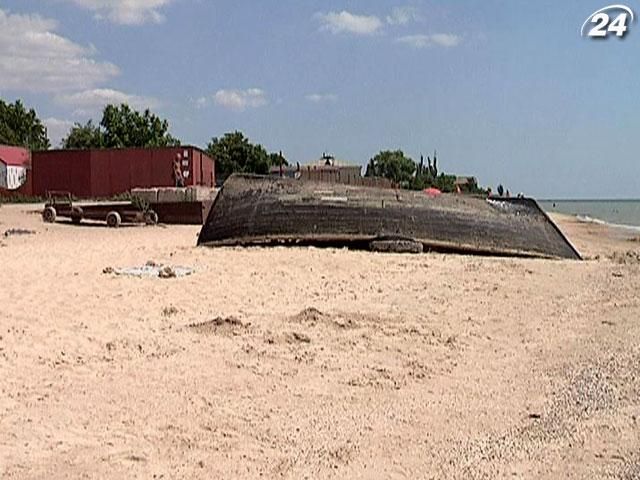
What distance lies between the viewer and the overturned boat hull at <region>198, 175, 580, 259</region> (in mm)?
13227

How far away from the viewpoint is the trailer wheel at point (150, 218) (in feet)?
68.4

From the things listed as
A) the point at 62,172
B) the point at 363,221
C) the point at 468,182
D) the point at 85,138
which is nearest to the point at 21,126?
the point at 85,138

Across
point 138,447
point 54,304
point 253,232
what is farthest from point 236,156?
point 138,447

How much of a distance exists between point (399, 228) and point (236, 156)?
154 ft

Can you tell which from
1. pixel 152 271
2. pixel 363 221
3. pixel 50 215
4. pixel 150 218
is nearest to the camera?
pixel 152 271

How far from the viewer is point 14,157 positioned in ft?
141

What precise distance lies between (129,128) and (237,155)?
8.44 m

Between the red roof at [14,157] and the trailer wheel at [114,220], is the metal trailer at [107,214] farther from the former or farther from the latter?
the red roof at [14,157]

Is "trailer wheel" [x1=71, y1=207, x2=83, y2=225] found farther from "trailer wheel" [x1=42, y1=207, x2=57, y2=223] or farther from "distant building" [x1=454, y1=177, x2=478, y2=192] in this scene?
"distant building" [x1=454, y1=177, x2=478, y2=192]

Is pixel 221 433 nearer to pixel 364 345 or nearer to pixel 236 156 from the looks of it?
pixel 364 345

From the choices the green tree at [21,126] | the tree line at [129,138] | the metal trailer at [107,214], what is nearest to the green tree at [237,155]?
the tree line at [129,138]

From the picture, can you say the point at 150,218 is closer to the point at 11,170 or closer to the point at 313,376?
the point at 313,376

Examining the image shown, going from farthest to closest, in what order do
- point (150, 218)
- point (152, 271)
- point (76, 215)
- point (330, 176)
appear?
point (330, 176)
point (76, 215)
point (150, 218)
point (152, 271)

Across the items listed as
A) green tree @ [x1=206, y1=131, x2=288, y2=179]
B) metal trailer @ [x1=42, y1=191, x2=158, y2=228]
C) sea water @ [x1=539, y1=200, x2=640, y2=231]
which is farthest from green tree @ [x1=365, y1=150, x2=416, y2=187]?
metal trailer @ [x1=42, y1=191, x2=158, y2=228]
